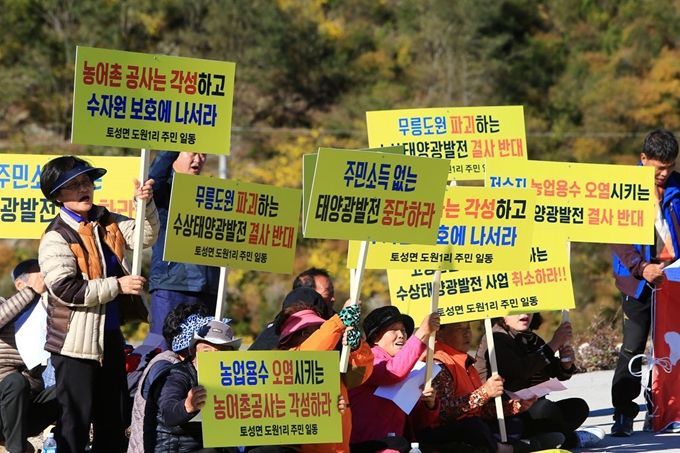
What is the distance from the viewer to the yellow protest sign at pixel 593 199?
295 inches

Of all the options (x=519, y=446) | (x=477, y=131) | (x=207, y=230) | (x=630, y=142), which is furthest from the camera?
(x=630, y=142)

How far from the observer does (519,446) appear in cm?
709

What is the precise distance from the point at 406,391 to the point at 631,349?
2.18 metres

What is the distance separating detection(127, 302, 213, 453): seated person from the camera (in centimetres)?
561

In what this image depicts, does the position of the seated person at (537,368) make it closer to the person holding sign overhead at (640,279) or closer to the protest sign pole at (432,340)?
the person holding sign overhead at (640,279)

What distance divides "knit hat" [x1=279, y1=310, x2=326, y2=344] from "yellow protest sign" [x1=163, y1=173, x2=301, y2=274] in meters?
0.25

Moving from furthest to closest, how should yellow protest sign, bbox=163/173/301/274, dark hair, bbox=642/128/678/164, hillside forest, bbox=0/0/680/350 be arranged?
hillside forest, bbox=0/0/680/350, dark hair, bbox=642/128/678/164, yellow protest sign, bbox=163/173/301/274

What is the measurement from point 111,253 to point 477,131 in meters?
3.03

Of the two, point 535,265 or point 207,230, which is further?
point 535,265

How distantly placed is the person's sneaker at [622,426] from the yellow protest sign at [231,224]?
2979mm

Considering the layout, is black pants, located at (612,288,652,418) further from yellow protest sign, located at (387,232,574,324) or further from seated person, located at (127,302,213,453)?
seated person, located at (127,302,213,453)

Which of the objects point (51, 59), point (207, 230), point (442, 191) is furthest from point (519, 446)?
point (51, 59)

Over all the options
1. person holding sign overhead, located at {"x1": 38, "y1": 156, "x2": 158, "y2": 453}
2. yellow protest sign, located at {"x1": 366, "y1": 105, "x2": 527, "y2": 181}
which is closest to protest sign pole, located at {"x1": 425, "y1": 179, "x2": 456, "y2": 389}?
yellow protest sign, located at {"x1": 366, "y1": 105, "x2": 527, "y2": 181}

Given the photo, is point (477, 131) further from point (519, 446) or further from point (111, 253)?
point (111, 253)
